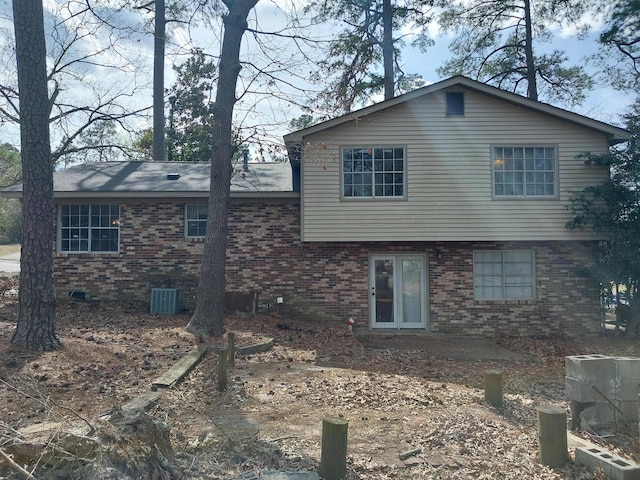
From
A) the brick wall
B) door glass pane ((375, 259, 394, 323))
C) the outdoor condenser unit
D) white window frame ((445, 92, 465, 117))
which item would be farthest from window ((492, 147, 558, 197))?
the outdoor condenser unit

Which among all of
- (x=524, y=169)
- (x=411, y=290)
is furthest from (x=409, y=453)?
(x=524, y=169)

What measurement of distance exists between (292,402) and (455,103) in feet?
29.2

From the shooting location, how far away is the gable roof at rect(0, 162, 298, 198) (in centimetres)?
1234

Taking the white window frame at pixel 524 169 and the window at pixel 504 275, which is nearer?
the white window frame at pixel 524 169

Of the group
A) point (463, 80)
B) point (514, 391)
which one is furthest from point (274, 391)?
point (463, 80)

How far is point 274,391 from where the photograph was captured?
6.51 meters

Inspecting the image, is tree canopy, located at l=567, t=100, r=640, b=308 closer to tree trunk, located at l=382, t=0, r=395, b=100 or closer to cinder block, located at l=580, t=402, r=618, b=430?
cinder block, located at l=580, t=402, r=618, b=430

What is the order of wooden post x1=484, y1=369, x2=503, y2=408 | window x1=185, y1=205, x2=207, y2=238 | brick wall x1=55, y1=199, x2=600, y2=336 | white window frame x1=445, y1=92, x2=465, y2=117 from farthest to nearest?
window x1=185, y1=205, x2=207, y2=238
brick wall x1=55, y1=199, x2=600, y2=336
white window frame x1=445, y1=92, x2=465, y2=117
wooden post x1=484, y1=369, x2=503, y2=408

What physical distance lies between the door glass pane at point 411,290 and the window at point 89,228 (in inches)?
314

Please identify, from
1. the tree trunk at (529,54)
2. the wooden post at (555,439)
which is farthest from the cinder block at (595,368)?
the tree trunk at (529,54)

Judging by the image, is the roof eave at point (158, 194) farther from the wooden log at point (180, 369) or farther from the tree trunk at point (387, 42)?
the tree trunk at point (387, 42)

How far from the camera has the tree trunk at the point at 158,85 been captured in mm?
21719

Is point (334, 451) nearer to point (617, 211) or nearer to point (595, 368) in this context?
point (595, 368)

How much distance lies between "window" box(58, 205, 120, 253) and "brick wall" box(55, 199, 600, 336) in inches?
10.7
